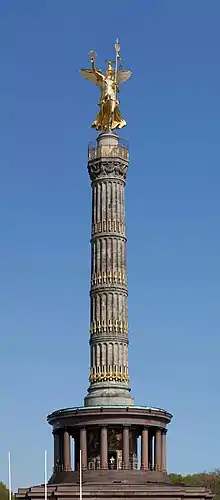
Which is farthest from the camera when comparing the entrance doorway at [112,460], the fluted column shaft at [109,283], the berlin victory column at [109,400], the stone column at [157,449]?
the fluted column shaft at [109,283]

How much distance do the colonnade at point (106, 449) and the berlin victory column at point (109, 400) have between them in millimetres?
60

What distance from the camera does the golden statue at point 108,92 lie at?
7450 centimetres

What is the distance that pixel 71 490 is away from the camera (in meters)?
61.0

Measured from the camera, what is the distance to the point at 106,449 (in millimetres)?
65188

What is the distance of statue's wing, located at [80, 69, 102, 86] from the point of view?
74625mm

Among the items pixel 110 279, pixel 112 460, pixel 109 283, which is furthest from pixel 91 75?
pixel 112 460

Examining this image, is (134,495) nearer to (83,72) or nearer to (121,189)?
(121,189)

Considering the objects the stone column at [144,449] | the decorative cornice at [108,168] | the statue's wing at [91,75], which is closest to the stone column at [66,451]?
the stone column at [144,449]

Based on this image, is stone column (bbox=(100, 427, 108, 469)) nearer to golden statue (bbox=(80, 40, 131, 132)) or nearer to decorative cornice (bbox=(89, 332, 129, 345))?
decorative cornice (bbox=(89, 332, 129, 345))

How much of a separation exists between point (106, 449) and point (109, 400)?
420 cm

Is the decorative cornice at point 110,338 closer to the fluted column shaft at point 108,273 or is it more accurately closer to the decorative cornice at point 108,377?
the fluted column shaft at point 108,273

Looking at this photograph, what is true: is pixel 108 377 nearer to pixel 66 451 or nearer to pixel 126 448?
pixel 66 451

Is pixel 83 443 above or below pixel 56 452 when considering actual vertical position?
above

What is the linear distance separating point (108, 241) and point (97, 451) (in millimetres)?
13989
